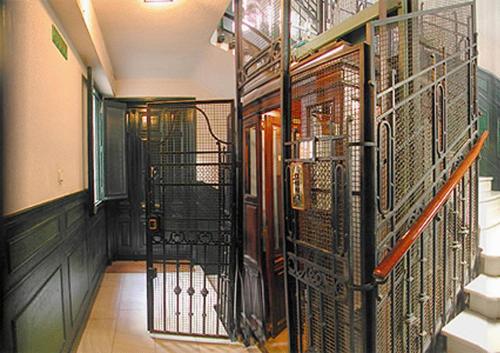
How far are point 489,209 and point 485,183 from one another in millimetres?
377

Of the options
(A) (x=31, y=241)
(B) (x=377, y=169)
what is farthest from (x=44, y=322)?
(B) (x=377, y=169)

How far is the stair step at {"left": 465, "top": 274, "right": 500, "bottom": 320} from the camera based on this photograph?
1971mm

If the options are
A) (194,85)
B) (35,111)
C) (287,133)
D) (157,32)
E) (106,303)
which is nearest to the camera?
(35,111)

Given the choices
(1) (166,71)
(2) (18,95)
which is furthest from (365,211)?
(1) (166,71)

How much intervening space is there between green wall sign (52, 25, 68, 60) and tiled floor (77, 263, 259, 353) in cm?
233

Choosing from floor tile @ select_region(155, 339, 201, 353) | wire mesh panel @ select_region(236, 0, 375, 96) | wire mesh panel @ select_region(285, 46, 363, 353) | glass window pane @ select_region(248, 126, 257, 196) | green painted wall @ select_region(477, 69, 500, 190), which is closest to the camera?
wire mesh panel @ select_region(285, 46, 363, 353)

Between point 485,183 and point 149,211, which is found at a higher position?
point 485,183

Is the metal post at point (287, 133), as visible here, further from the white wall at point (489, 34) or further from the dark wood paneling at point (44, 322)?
the white wall at point (489, 34)

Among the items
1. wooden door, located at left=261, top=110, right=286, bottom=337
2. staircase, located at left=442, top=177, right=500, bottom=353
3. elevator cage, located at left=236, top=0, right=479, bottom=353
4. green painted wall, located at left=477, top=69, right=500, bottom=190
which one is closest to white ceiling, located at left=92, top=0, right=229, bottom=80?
elevator cage, located at left=236, top=0, right=479, bottom=353

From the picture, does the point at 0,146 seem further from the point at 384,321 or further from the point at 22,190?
the point at 384,321

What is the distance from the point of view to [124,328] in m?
3.08

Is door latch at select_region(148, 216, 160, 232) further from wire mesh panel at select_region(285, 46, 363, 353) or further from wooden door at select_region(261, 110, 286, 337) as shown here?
wire mesh panel at select_region(285, 46, 363, 353)

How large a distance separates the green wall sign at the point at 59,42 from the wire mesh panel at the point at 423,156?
201 centimetres

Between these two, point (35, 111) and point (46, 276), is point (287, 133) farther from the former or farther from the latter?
point (46, 276)
